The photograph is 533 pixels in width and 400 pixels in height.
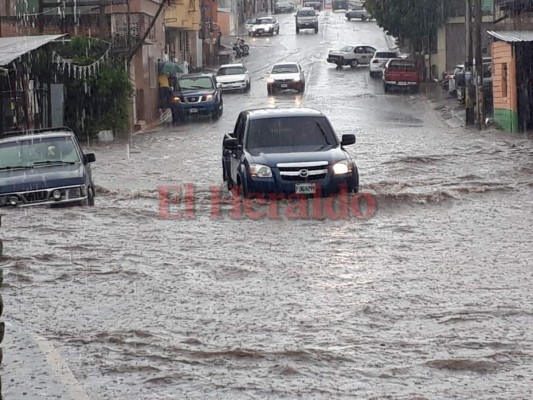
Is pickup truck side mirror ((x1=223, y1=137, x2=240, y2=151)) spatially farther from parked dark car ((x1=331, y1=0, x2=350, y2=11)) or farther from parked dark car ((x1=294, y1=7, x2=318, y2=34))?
parked dark car ((x1=331, y1=0, x2=350, y2=11))

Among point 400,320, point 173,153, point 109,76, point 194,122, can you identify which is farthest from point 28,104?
point 400,320

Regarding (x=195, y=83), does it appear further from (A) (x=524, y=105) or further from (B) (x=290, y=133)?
(B) (x=290, y=133)

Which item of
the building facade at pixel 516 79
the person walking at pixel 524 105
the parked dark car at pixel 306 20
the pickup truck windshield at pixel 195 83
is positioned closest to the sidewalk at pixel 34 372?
the building facade at pixel 516 79

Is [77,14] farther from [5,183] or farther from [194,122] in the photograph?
[5,183]

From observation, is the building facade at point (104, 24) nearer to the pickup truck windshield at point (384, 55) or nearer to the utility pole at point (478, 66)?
the utility pole at point (478, 66)

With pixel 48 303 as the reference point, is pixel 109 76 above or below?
above

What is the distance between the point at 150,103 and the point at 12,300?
33674 mm

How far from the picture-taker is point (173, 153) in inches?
1203

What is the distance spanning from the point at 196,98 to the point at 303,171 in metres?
25.4

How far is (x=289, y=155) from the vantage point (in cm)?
1683

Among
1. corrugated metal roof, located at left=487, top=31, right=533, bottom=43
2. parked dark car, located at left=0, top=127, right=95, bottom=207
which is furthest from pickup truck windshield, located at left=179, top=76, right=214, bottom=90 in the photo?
parked dark car, located at left=0, top=127, right=95, bottom=207

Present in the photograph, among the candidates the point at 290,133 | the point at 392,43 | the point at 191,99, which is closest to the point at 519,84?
the point at 191,99

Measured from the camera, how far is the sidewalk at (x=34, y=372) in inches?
297

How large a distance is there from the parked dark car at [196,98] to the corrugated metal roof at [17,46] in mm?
8980
